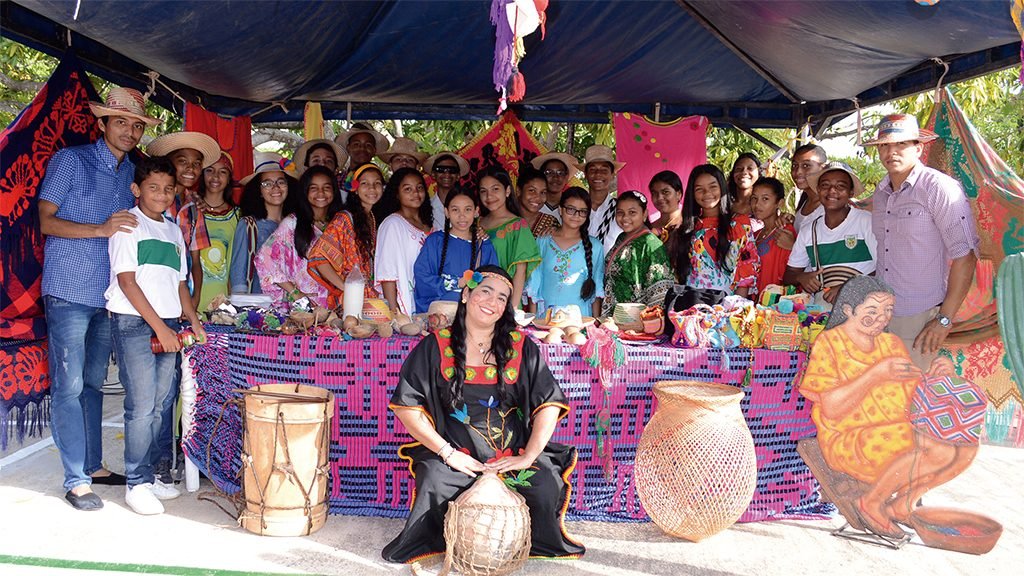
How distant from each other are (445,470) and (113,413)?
11.2ft

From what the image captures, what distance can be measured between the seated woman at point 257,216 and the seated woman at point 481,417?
1.74 meters

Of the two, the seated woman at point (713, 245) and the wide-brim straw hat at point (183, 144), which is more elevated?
the wide-brim straw hat at point (183, 144)

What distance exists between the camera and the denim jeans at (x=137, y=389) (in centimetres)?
344

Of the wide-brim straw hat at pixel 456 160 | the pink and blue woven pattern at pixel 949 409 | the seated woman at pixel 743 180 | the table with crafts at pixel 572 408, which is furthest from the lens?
the wide-brim straw hat at pixel 456 160

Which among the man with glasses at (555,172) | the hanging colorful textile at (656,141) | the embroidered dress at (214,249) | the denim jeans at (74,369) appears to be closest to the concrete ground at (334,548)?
the denim jeans at (74,369)

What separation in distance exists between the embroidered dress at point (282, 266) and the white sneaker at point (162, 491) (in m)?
1.16

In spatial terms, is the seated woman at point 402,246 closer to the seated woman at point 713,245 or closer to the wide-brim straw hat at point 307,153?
the wide-brim straw hat at point 307,153

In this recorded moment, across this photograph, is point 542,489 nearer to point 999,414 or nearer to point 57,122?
point 999,414

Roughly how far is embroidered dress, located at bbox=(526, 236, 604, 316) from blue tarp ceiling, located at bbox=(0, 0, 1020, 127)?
4.90ft

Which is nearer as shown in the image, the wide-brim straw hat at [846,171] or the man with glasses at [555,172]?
the wide-brim straw hat at [846,171]

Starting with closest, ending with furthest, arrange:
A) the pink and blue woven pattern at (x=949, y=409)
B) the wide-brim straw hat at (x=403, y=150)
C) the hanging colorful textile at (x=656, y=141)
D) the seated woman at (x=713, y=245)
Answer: the pink and blue woven pattern at (x=949, y=409) → the seated woman at (x=713, y=245) → the wide-brim straw hat at (x=403, y=150) → the hanging colorful textile at (x=656, y=141)

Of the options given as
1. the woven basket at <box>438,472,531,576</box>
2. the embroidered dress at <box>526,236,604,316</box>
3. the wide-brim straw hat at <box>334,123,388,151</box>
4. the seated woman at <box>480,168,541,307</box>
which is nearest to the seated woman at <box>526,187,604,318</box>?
the embroidered dress at <box>526,236,604,316</box>

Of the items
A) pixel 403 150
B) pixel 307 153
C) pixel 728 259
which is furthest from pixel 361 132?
pixel 728 259

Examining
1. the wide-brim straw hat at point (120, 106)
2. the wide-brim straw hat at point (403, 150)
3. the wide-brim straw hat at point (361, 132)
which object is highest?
the wide-brim straw hat at point (361, 132)
